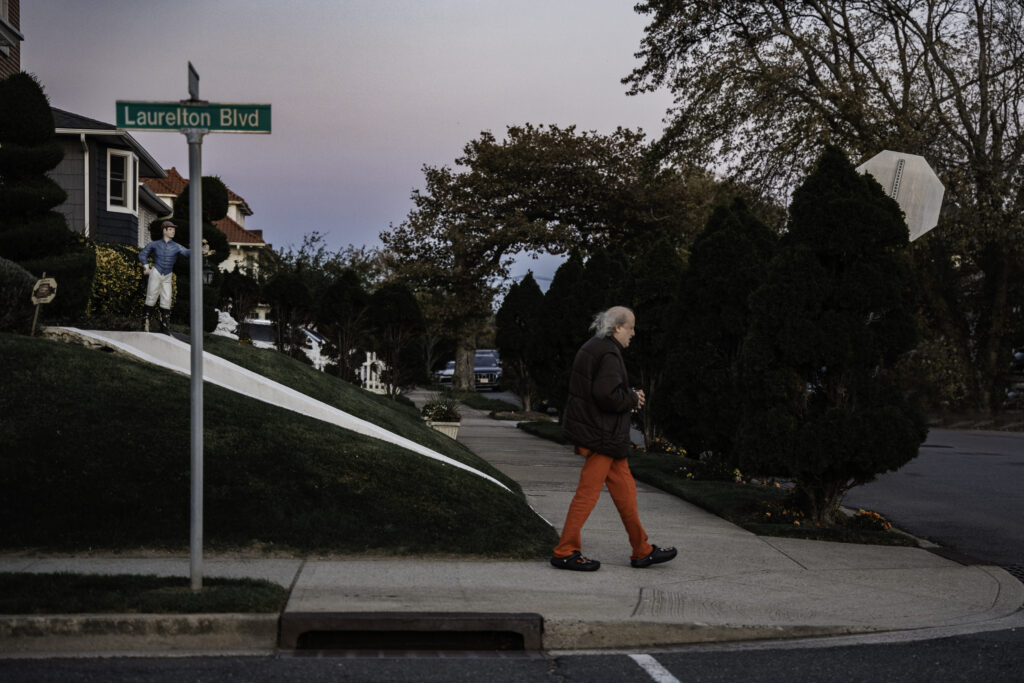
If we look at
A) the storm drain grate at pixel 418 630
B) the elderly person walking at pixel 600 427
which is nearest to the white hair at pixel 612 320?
the elderly person walking at pixel 600 427

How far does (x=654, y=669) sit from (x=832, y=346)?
4950mm

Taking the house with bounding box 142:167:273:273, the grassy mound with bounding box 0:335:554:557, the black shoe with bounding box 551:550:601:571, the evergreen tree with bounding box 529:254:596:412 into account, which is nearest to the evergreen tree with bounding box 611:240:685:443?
the evergreen tree with bounding box 529:254:596:412

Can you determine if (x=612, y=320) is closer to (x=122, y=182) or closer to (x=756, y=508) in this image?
(x=756, y=508)

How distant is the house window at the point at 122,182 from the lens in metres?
29.5

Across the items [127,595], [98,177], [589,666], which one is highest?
[98,177]

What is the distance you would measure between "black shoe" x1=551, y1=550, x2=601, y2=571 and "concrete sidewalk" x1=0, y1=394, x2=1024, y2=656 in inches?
3.4

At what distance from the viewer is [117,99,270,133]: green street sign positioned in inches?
257

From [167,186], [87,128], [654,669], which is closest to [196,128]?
[654,669]

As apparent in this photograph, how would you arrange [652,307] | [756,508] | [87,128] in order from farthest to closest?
1. [87,128]
2. [652,307]
3. [756,508]

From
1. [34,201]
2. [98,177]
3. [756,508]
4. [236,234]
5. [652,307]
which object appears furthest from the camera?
[236,234]

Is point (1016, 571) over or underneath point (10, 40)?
underneath

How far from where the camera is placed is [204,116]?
6.59 metres

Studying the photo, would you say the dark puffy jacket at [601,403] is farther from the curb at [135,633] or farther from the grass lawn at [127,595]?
the curb at [135,633]

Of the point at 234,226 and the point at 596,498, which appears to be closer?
the point at 596,498
